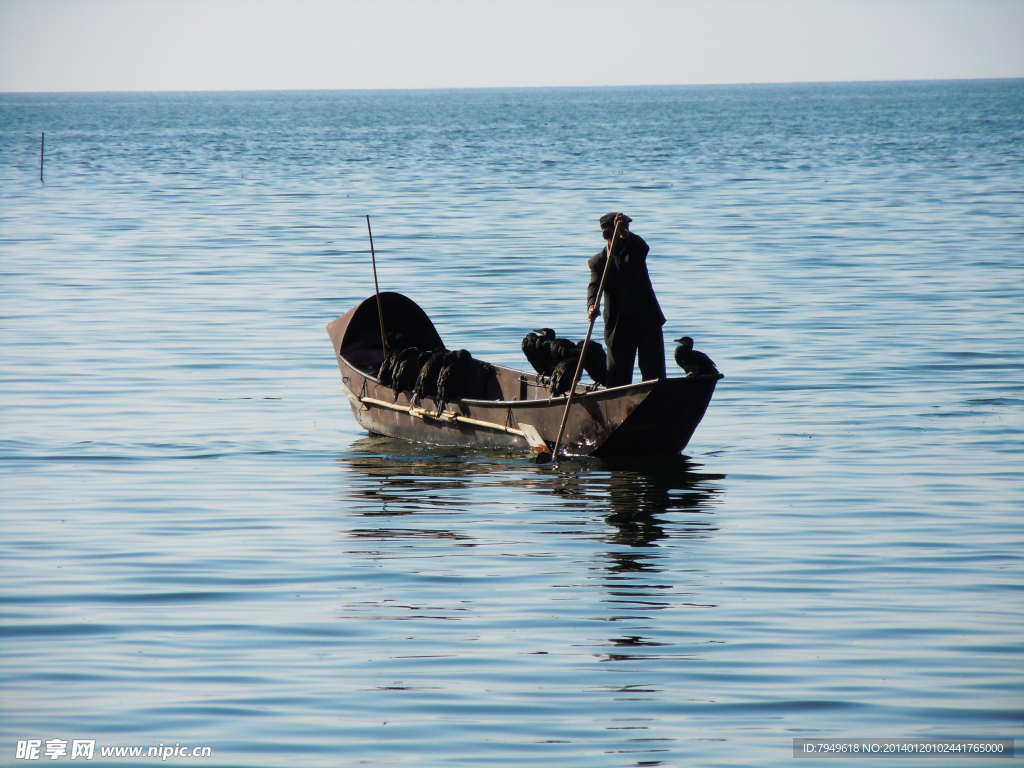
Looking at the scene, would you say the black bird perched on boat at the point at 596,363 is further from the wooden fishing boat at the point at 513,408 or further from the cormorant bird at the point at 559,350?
the wooden fishing boat at the point at 513,408

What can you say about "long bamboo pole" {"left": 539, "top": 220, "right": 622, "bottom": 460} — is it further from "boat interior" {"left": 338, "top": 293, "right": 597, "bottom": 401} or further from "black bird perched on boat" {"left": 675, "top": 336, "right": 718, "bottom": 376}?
"boat interior" {"left": 338, "top": 293, "right": 597, "bottom": 401}

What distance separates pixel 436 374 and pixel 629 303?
90.2 inches

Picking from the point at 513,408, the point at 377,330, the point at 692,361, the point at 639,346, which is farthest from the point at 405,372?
the point at 692,361

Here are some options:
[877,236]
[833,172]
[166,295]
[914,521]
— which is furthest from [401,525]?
[833,172]

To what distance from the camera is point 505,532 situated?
9633mm

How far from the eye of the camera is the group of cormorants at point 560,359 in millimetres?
12305

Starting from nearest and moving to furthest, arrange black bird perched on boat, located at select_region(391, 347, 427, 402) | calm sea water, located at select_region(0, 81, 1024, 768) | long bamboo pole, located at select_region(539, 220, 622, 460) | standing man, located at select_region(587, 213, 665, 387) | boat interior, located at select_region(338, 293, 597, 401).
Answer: calm sea water, located at select_region(0, 81, 1024, 768) → long bamboo pole, located at select_region(539, 220, 622, 460) → standing man, located at select_region(587, 213, 665, 387) → black bird perched on boat, located at select_region(391, 347, 427, 402) → boat interior, located at select_region(338, 293, 597, 401)

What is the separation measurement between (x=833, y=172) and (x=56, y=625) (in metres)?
47.7

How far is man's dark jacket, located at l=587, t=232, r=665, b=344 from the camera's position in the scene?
1162cm

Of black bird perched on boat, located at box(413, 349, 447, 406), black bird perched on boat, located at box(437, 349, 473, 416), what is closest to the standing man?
black bird perched on boat, located at box(437, 349, 473, 416)

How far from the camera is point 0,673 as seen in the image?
6.85 metres

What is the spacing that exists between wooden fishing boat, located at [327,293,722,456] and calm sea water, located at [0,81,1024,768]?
0.82 feet

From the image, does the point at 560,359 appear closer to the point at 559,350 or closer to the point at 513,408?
the point at 559,350

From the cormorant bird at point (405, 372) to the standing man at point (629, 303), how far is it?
2279 mm
